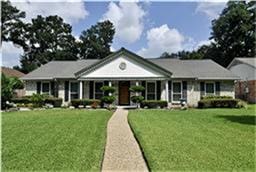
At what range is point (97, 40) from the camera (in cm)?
7081


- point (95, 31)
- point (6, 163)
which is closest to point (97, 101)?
point (6, 163)

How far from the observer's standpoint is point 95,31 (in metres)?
73.1

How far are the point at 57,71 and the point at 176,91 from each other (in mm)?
11423

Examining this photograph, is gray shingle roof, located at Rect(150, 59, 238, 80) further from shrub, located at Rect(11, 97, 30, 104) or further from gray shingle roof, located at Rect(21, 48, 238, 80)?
shrub, located at Rect(11, 97, 30, 104)

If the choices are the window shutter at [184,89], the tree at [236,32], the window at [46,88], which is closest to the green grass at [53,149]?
the window shutter at [184,89]

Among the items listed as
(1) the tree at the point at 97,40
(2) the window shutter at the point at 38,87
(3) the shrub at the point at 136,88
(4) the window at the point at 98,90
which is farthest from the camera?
(1) the tree at the point at 97,40

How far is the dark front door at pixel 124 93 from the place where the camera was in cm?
3203

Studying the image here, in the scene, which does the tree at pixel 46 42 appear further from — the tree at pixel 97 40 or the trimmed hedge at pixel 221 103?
the trimmed hedge at pixel 221 103

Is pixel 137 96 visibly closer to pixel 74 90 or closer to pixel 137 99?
pixel 137 99

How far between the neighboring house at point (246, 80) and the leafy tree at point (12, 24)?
116 feet

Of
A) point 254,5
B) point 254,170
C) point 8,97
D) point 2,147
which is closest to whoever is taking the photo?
point 254,170

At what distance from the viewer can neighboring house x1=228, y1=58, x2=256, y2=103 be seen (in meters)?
37.8

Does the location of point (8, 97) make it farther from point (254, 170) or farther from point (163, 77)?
point (254, 170)

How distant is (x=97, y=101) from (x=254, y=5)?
38543mm
